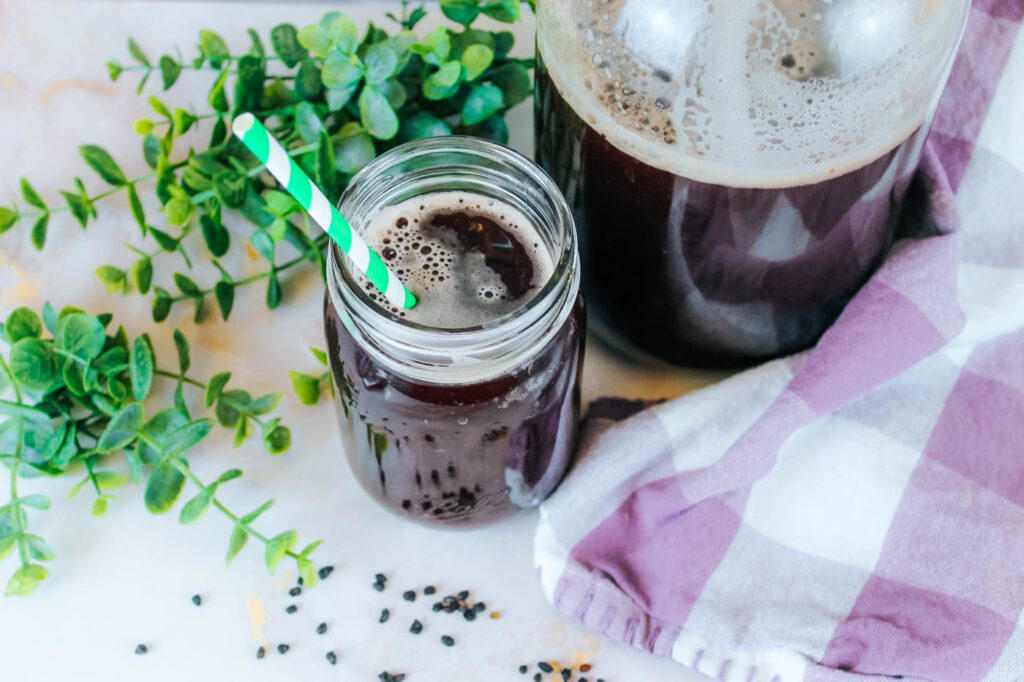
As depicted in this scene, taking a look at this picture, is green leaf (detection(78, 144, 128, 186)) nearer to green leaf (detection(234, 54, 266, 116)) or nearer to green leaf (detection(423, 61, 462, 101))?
green leaf (detection(234, 54, 266, 116))

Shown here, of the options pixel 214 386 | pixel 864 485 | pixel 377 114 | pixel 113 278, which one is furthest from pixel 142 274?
pixel 864 485

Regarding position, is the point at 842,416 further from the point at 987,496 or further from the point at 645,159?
the point at 645,159

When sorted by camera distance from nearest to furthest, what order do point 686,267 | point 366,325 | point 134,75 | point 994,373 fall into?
point 366,325
point 686,267
point 994,373
point 134,75

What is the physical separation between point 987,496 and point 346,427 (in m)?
0.48

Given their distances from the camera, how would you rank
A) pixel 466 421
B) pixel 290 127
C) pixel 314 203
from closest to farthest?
1. pixel 314 203
2. pixel 466 421
3. pixel 290 127

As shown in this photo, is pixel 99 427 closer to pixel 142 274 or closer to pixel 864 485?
pixel 142 274

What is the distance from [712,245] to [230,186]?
1.25 feet

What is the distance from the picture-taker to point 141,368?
0.93 metres

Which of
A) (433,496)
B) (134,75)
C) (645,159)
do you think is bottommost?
(433,496)

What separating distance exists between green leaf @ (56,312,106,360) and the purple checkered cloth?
1.17 feet

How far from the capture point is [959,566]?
900 millimetres

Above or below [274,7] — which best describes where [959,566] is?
below

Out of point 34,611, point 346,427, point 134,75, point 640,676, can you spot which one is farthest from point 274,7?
point 640,676

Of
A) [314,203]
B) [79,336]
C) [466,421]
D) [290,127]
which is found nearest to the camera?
[314,203]
